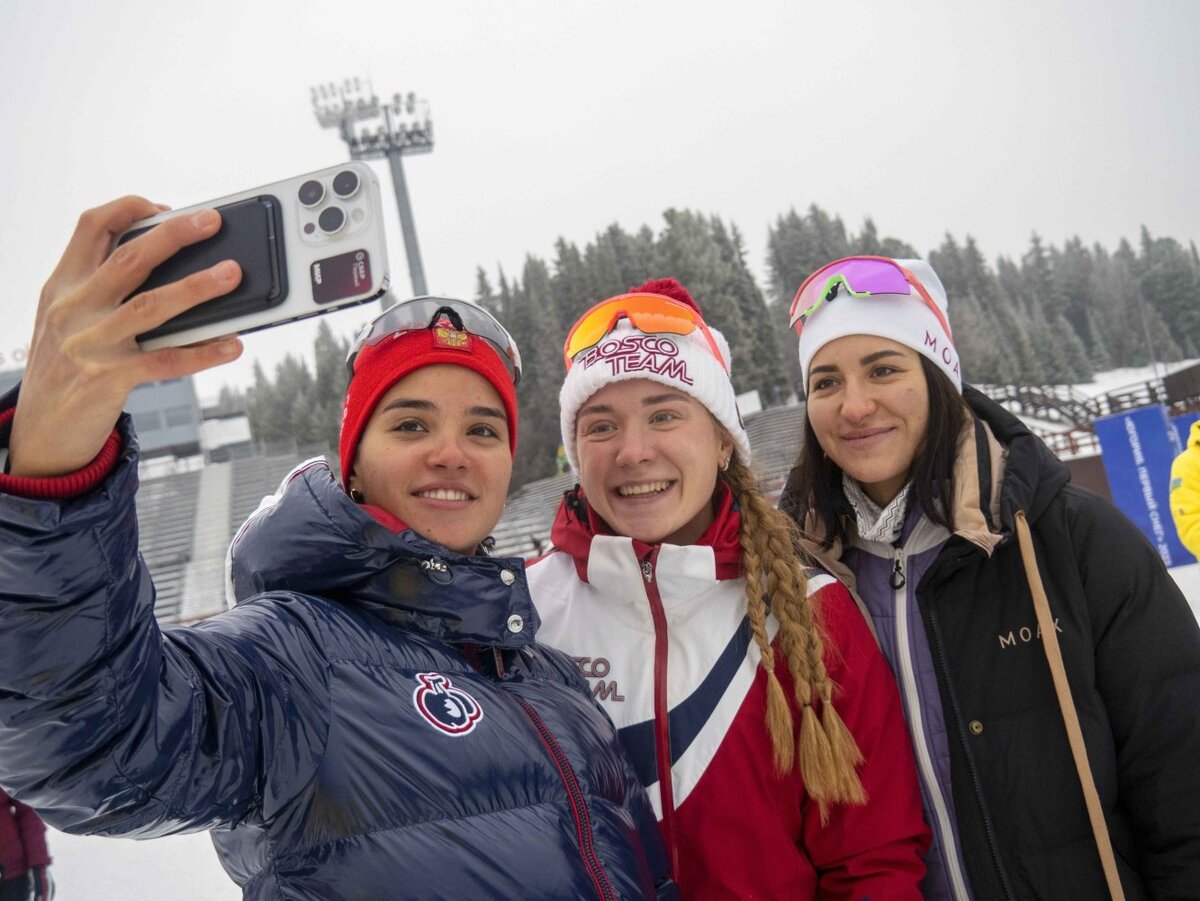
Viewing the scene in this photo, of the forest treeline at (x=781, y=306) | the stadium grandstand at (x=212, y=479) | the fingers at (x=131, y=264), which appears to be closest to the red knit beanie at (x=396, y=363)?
the fingers at (x=131, y=264)

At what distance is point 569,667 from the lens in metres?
1.62

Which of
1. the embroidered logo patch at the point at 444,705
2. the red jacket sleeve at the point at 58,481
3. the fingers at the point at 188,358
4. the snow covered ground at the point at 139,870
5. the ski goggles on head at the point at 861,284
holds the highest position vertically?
the ski goggles on head at the point at 861,284

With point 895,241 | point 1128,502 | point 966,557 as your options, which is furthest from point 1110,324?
point 966,557

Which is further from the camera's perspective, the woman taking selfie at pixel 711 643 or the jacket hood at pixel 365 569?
the woman taking selfie at pixel 711 643

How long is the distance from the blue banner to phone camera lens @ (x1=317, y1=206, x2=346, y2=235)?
359 inches

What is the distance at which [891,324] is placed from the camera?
2.16 meters

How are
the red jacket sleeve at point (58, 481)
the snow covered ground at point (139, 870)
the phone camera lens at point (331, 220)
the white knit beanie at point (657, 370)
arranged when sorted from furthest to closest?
the snow covered ground at point (139, 870) → the white knit beanie at point (657, 370) → the phone camera lens at point (331, 220) → the red jacket sleeve at point (58, 481)

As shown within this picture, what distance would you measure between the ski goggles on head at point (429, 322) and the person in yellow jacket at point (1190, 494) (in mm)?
3476

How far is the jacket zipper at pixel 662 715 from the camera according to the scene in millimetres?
1743

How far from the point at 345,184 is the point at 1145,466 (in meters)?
9.42

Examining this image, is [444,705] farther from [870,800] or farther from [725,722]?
[870,800]

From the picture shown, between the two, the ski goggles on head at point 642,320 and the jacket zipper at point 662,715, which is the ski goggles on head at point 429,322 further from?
the jacket zipper at point 662,715

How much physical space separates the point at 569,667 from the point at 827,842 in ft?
2.23

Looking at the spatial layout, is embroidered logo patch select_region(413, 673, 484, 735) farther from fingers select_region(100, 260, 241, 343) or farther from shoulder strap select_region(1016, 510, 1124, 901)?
shoulder strap select_region(1016, 510, 1124, 901)
